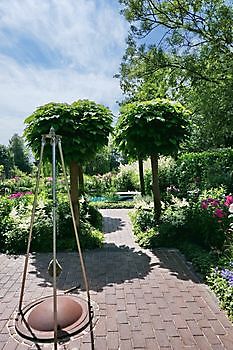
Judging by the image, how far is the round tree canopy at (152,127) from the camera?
5.16 metres

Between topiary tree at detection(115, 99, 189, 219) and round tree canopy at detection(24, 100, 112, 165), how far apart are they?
0.46 meters

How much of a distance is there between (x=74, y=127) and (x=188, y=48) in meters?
6.43

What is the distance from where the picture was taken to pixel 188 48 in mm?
9070

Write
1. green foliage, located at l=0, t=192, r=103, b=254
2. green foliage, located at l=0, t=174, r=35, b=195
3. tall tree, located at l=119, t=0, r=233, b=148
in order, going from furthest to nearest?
1. green foliage, located at l=0, t=174, r=35, b=195
2. tall tree, located at l=119, t=0, r=233, b=148
3. green foliage, located at l=0, t=192, r=103, b=254

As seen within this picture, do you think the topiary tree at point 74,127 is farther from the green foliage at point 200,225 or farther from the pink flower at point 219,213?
the pink flower at point 219,213

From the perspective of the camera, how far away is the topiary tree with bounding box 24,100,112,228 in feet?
A: 15.2

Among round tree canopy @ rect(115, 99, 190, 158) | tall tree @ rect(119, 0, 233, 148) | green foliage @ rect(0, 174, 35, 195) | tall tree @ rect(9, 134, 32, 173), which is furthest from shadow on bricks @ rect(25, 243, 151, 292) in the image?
tall tree @ rect(9, 134, 32, 173)

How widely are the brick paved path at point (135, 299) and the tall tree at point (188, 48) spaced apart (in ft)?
17.2

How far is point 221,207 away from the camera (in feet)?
16.0

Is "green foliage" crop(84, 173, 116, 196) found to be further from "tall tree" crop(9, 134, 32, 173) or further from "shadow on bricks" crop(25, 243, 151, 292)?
"tall tree" crop(9, 134, 32, 173)

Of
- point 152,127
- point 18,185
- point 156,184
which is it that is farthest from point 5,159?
point 152,127

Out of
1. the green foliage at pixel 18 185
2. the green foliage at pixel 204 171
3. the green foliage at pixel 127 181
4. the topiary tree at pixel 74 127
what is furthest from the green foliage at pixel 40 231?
the green foliage at pixel 127 181

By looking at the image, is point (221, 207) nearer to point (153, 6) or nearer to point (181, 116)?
point (181, 116)

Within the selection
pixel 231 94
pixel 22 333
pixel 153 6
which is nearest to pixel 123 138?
pixel 22 333
